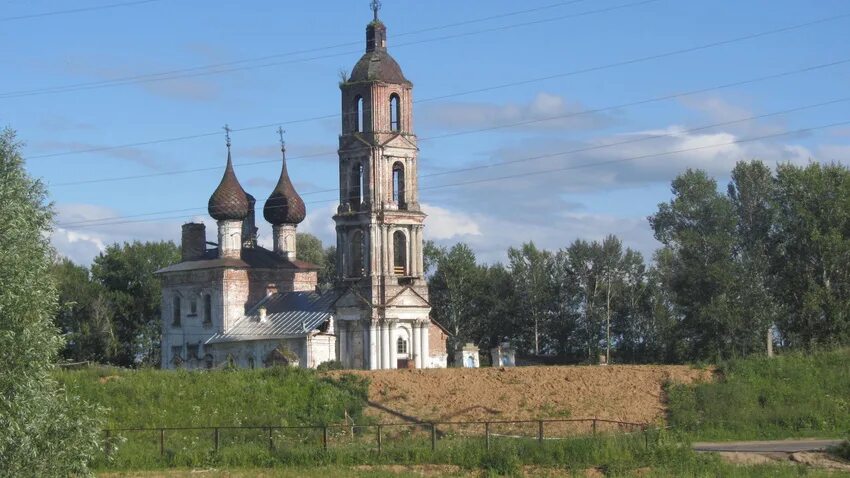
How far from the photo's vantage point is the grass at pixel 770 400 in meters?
38.4

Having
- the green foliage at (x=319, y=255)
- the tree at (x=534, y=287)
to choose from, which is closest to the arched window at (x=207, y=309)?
the tree at (x=534, y=287)

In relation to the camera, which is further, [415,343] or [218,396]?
[415,343]

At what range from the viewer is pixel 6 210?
25.1 meters

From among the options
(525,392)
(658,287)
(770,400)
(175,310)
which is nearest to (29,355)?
(525,392)

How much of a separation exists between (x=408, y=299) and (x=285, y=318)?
656 centimetres

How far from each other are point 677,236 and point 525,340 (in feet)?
54.5

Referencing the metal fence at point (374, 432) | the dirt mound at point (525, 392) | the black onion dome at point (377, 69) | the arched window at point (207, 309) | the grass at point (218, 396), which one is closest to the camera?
the metal fence at point (374, 432)

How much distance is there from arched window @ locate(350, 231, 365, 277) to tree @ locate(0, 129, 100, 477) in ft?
126

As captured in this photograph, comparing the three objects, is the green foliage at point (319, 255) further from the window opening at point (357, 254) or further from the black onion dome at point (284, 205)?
the window opening at point (357, 254)

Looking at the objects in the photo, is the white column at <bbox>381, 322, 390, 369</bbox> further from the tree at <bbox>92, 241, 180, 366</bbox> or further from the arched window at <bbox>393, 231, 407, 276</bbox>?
the tree at <bbox>92, 241, 180, 366</bbox>

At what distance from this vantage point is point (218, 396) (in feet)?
137

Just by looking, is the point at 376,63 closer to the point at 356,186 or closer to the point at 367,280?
the point at 356,186

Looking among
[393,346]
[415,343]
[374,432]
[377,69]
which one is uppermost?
Result: [377,69]

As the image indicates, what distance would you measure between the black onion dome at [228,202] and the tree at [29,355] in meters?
44.1
